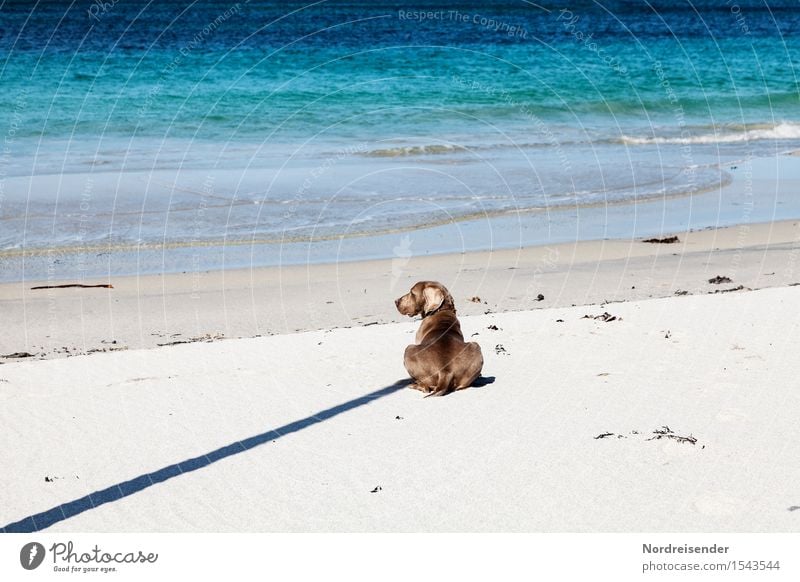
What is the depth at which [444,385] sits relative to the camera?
9523mm

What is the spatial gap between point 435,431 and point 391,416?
567mm

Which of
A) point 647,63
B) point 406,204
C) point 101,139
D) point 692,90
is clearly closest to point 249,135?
point 101,139

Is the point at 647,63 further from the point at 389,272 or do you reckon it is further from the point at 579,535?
the point at 579,535

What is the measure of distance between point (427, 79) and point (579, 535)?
37.1 meters

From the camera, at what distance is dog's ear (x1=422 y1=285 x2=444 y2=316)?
10055 mm

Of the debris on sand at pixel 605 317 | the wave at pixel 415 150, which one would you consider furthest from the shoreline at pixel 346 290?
the wave at pixel 415 150

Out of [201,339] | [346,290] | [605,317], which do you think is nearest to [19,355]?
[201,339]

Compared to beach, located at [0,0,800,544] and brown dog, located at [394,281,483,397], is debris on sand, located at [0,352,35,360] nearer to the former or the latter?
beach, located at [0,0,800,544]

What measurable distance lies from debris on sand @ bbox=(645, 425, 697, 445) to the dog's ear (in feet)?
A: 8.78

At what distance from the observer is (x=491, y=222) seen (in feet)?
64.8

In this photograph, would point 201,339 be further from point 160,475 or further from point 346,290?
point 160,475

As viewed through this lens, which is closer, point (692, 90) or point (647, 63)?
point (692, 90)

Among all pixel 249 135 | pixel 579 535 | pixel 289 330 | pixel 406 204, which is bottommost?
pixel 579 535

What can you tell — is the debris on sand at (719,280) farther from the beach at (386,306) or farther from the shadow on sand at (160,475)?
the shadow on sand at (160,475)
